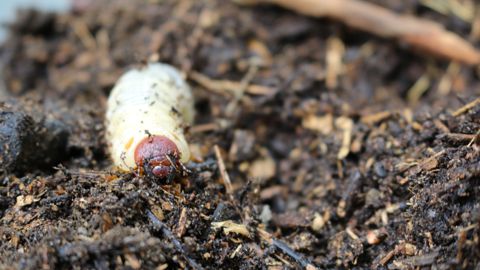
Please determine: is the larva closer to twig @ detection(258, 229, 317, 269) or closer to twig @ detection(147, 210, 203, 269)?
twig @ detection(147, 210, 203, 269)

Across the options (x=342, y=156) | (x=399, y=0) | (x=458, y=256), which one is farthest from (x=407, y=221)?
(x=399, y=0)

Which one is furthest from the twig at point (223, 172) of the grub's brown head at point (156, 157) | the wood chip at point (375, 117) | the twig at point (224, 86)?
the wood chip at point (375, 117)

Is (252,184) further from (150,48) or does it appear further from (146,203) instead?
(150,48)

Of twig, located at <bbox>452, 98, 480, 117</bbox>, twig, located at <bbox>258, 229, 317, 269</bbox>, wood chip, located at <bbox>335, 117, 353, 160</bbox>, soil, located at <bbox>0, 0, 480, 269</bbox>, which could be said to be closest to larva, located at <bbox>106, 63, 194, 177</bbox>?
soil, located at <bbox>0, 0, 480, 269</bbox>

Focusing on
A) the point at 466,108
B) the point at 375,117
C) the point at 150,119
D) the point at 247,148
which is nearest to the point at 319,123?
the point at 375,117

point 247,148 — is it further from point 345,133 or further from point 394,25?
point 394,25

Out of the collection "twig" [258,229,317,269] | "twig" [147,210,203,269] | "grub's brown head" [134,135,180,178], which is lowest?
"twig" [258,229,317,269]
